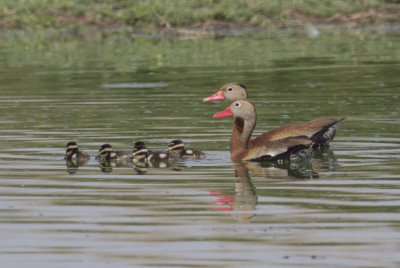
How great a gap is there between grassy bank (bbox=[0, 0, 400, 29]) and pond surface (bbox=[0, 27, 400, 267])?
29.3 feet

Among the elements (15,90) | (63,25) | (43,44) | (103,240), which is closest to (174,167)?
(103,240)

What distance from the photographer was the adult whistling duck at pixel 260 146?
1336cm

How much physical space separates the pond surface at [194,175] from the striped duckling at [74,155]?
180 mm

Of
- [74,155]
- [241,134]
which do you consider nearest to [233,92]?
[241,134]

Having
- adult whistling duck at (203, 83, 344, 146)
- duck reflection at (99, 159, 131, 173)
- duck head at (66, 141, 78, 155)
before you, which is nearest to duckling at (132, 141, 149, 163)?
duck reflection at (99, 159, 131, 173)

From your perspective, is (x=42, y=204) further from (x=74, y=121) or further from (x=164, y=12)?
(x=164, y=12)

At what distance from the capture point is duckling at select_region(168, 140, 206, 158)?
13297mm

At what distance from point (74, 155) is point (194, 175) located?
1.84 m

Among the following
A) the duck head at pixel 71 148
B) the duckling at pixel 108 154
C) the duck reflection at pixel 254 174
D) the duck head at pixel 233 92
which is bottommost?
the duck reflection at pixel 254 174

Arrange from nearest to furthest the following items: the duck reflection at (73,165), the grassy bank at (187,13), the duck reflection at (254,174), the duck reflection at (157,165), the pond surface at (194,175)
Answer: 1. the pond surface at (194,175)
2. the duck reflection at (254,174)
3. the duck reflection at (73,165)
4. the duck reflection at (157,165)
5. the grassy bank at (187,13)

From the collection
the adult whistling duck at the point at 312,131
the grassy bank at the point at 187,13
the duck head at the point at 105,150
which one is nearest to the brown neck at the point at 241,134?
the adult whistling duck at the point at 312,131

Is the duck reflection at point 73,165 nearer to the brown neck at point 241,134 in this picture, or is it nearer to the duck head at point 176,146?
the duck head at point 176,146

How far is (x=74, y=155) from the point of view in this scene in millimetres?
13336

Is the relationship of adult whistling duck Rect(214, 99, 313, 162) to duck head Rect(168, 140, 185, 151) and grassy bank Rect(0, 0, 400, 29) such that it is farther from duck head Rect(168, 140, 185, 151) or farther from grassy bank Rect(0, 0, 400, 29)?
grassy bank Rect(0, 0, 400, 29)
